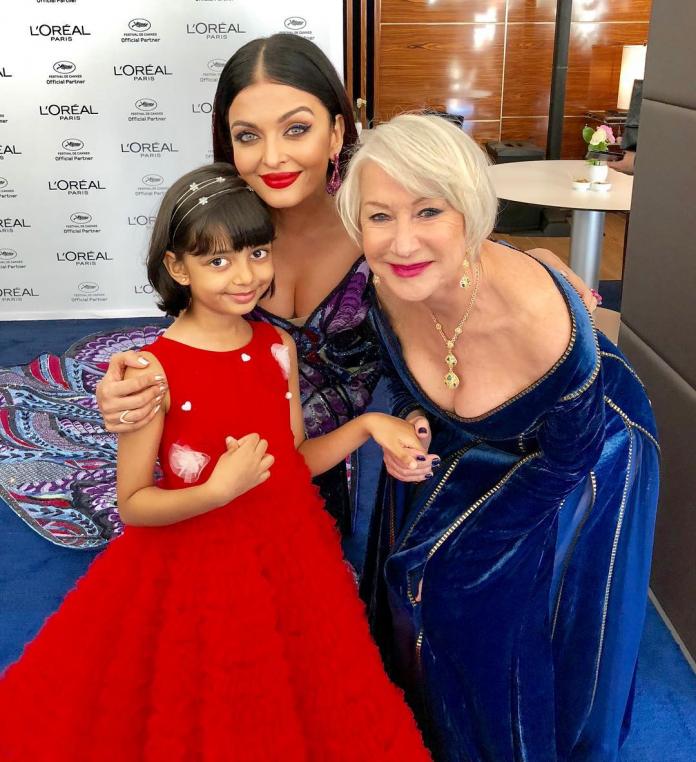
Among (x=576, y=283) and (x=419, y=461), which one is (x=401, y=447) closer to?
(x=419, y=461)

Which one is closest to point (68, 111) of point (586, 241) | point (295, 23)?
point (295, 23)

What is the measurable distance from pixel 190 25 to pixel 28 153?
1.12 m

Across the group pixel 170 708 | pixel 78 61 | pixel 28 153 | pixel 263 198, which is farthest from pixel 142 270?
pixel 170 708

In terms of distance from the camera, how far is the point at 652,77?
5.93 feet

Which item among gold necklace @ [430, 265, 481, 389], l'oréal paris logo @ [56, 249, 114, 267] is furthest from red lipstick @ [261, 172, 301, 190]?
l'oréal paris logo @ [56, 249, 114, 267]

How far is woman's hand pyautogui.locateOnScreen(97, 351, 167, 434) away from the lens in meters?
1.21

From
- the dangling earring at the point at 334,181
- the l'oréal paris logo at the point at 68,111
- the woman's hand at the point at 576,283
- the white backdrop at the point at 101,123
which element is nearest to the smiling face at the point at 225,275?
the dangling earring at the point at 334,181

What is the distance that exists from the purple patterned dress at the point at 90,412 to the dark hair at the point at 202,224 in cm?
38

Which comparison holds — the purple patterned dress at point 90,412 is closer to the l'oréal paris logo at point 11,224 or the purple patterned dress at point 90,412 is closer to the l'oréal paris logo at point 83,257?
the l'oréal paris logo at point 83,257

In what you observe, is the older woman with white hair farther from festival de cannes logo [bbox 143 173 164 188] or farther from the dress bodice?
festival de cannes logo [bbox 143 173 164 188]

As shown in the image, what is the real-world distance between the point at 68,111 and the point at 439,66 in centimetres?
390

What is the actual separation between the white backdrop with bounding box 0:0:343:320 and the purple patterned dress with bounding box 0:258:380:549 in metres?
0.56

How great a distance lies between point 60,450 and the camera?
300 centimetres

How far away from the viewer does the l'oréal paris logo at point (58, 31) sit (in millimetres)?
3982
